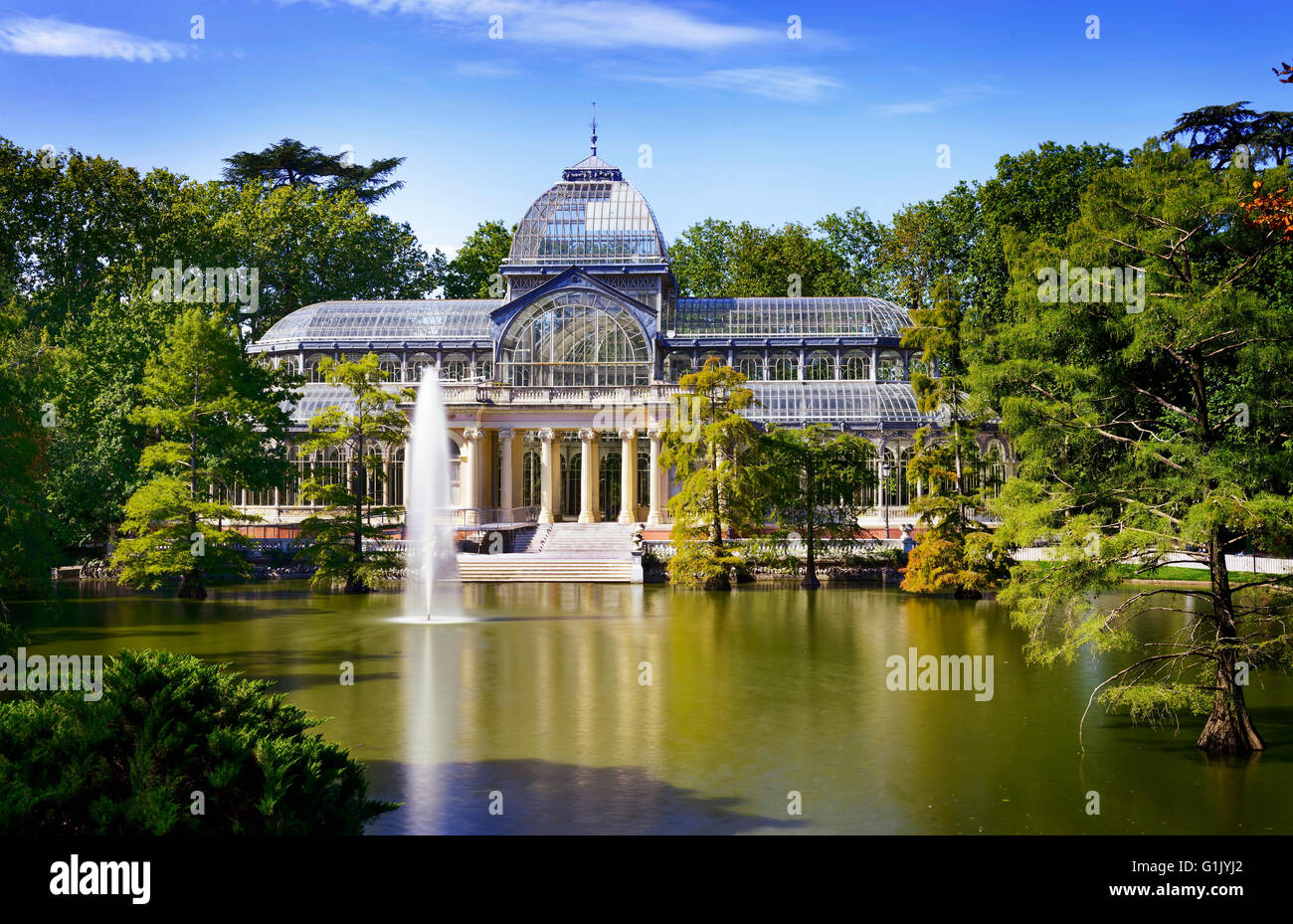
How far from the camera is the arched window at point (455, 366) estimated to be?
2685 inches

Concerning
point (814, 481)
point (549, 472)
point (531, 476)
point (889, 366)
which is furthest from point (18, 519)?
point (889, 366)

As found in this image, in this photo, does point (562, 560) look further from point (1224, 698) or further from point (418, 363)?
point (1224, 698)

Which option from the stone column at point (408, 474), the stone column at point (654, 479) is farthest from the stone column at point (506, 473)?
the stone column at point (654, 479)

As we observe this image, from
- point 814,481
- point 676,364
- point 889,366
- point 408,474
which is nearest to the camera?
point 814,481

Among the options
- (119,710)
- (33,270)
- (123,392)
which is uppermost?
(33,270)

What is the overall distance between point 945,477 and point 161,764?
36276mm

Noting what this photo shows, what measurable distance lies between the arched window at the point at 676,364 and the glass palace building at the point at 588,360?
0.28 feet

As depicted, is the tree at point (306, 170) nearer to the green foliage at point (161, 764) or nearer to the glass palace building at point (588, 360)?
the glass palace building at point (588, 360)

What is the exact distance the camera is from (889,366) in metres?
67.4

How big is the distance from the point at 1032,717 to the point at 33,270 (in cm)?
6706
